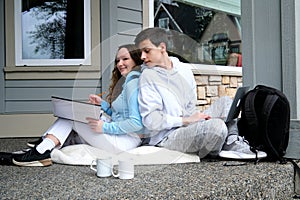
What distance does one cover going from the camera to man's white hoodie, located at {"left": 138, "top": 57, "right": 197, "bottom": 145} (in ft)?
6.70

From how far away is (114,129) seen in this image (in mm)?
2094

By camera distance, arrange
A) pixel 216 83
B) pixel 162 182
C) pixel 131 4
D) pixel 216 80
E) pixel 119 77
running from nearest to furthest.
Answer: pixel 162 182 → pixel 119 77 → pixel 131 4 → pixel 216 83 → pixel 216 80

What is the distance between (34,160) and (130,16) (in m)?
2.28

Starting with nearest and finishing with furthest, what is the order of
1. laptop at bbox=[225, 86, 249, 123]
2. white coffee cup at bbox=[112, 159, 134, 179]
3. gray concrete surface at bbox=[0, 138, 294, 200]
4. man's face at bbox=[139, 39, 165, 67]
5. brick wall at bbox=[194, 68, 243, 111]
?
gray concrete surface at bbox=[0, 138, 294, 200]
white coffee cup at bbox=[112, 159, 134, 179]
man's face at bbox=[139, 39, 165, 67]
laptop at bbox=[225, 86, 249, 123]
brick wall at bbox=[194, 68, 243, 111]

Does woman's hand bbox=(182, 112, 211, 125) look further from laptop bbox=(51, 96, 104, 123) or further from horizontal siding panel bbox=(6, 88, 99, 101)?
horizontal siding panel bbox=(6, 88, 99, 101)

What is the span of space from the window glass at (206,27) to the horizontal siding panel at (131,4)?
0.73 feet

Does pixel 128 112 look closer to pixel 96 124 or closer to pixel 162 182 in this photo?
pixel 96 124

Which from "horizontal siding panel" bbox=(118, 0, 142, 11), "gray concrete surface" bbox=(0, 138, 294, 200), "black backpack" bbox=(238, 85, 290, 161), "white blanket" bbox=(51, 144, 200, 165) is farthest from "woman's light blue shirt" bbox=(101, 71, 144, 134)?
"horizontal siding panel" bbox=(118, 0, 142, 11)

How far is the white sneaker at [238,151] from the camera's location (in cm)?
208

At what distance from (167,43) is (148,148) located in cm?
60

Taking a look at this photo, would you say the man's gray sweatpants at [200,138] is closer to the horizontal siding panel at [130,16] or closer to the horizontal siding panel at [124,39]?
the horizontal siding panel at [124,39]

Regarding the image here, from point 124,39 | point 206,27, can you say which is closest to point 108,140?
point 124,39

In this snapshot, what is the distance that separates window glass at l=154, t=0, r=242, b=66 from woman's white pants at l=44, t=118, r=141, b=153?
81.5 inches

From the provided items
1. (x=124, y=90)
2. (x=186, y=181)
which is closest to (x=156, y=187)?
(x=186, y=181)
